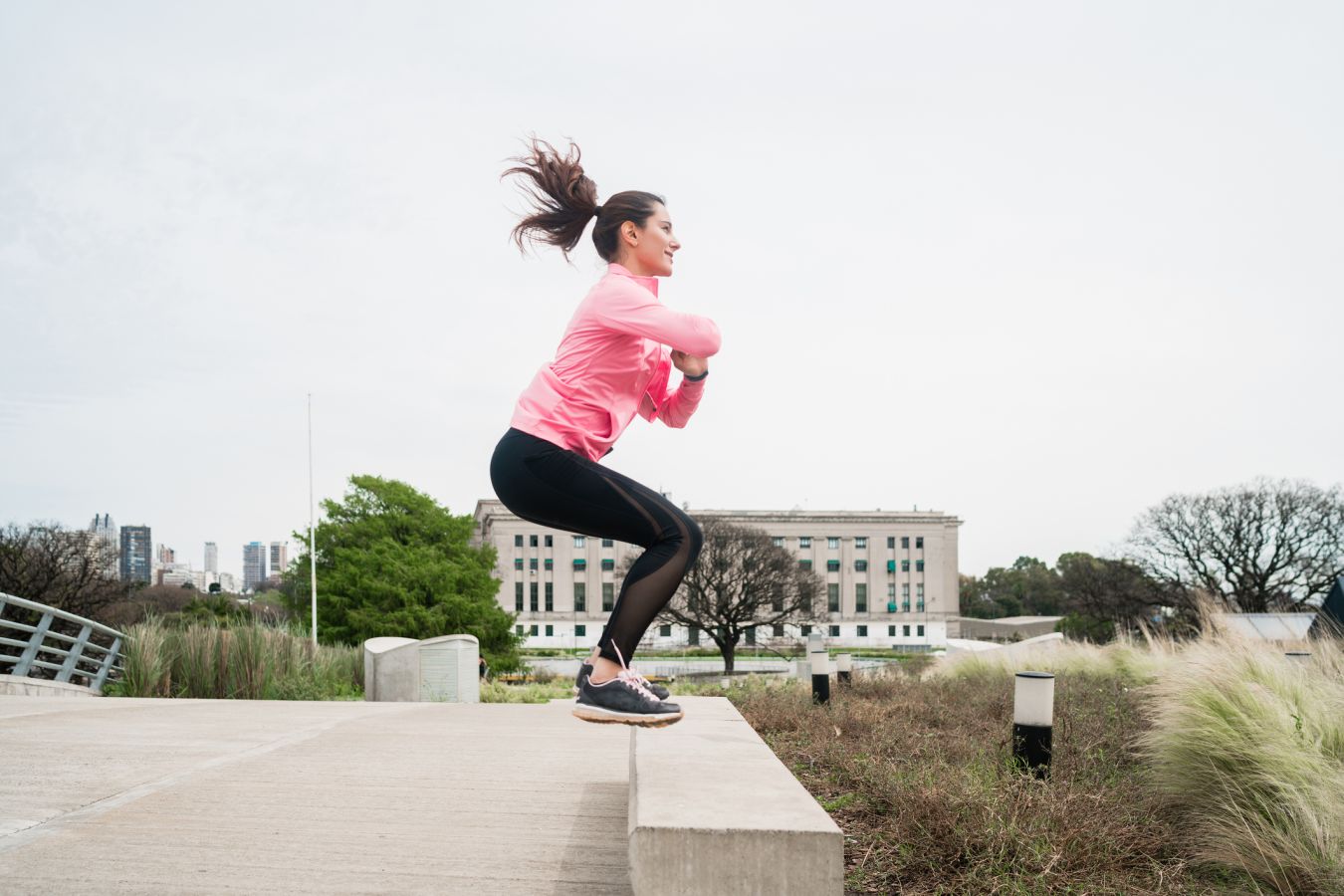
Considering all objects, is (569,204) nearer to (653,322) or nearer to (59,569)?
(653,322)

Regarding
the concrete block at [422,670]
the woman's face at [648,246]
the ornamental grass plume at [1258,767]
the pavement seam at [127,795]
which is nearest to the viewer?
the woman's face at [648,246]

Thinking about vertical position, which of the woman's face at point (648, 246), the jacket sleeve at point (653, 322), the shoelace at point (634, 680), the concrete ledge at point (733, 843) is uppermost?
the woman's face at point (648, 246)

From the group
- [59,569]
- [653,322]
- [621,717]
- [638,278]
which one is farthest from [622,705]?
[59,569]

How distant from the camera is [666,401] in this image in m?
3.37

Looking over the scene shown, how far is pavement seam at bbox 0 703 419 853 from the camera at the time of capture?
3635 mm

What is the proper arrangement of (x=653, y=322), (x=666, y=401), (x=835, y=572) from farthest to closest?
1. (x=835, y=572)
2. (x=666, y=401)
3. (x=653, y=322)

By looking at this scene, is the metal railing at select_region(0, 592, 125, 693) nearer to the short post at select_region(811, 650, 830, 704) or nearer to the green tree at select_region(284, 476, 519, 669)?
the short post at select_region(811, 650, 830, 704)

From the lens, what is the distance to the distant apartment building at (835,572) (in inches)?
3780

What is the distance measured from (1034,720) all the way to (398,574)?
108 feet

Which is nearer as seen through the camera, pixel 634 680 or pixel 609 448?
pixel 634 680

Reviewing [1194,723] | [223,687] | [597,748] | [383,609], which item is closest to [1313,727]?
[1194,723]

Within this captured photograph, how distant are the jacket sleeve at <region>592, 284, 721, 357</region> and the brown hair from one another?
0.38 m

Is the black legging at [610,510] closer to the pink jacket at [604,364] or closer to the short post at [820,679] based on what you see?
the pink jacket at [604,364]

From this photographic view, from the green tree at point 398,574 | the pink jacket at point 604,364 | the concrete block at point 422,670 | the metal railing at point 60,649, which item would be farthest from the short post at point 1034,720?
the green tree at point 398,574
